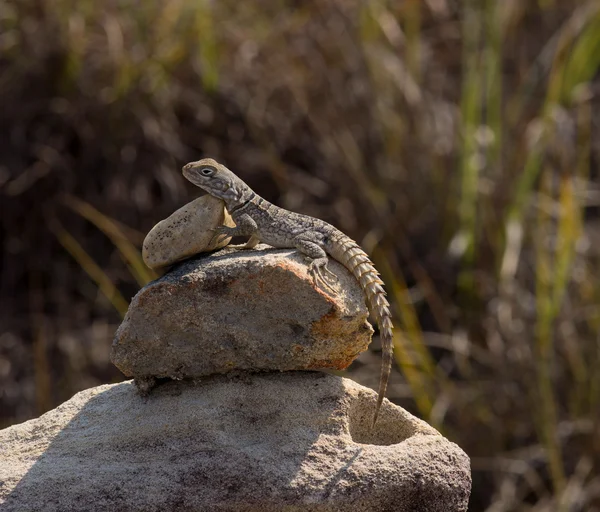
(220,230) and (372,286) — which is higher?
(220,230)

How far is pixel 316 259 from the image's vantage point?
180 inches

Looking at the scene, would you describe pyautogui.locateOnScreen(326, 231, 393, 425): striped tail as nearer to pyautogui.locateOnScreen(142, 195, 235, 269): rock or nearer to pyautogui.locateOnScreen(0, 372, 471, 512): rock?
pyautogui.locateOnScreen(0, 372, 471, 512): rock

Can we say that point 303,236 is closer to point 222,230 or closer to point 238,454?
point 222,230

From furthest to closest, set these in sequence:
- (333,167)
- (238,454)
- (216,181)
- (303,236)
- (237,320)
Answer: (333,167) → (216,181) → (303,236) → (237,320) → (238,454)

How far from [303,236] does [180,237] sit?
0.58m

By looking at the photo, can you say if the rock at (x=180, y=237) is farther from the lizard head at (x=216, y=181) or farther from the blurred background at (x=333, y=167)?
the blurred background at (x=333, y=167)

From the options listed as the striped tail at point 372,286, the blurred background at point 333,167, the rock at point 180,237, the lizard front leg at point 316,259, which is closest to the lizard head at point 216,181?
the rock at point 180,237

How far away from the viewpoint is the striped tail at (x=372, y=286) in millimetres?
4535

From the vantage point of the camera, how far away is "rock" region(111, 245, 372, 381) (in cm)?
442

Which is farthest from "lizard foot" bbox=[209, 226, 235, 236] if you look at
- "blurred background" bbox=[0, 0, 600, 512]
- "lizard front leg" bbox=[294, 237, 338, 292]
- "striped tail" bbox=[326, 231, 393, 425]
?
"blurred background" bbox=[0, 0, 600, 512]

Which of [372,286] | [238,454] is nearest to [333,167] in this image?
[372,286]

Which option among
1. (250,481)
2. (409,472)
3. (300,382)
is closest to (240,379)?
(300,382)

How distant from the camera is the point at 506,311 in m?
7.98

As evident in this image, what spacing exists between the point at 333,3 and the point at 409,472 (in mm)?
7162
